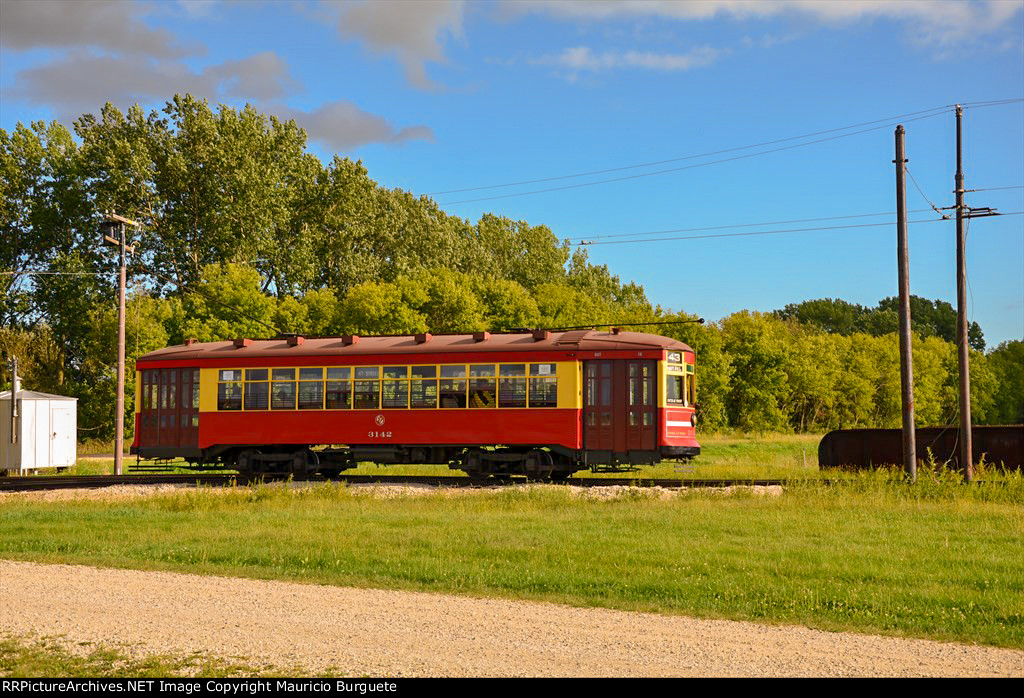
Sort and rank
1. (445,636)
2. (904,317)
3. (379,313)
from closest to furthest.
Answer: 1. (445,636)
2. (904,317)
3. (379,313)

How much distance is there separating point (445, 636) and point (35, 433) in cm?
2641

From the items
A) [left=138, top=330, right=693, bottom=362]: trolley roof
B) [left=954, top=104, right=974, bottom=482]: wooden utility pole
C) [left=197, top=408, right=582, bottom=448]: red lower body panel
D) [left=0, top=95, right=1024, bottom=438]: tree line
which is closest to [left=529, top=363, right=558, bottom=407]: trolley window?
[left=197, top=408, right=582, bottom=448]: red lower body panel

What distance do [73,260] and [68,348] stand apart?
513 centimetres

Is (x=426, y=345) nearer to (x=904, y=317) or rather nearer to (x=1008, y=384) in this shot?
(x=904, y=317)

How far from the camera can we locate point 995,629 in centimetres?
941

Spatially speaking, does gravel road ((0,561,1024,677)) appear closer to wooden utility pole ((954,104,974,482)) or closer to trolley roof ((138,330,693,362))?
trolley roof ((138,330,693,362))

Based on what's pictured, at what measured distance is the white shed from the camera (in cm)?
Answer: 3102

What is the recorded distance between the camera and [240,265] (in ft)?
184

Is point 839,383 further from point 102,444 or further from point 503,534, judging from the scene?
point 503,534

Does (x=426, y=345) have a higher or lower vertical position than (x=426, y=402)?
higher

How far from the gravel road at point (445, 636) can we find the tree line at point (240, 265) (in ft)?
126

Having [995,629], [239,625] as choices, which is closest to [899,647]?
[995,629]

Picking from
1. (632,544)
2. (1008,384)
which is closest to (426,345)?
(632,544)

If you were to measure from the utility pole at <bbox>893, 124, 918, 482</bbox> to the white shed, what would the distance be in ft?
80.3
